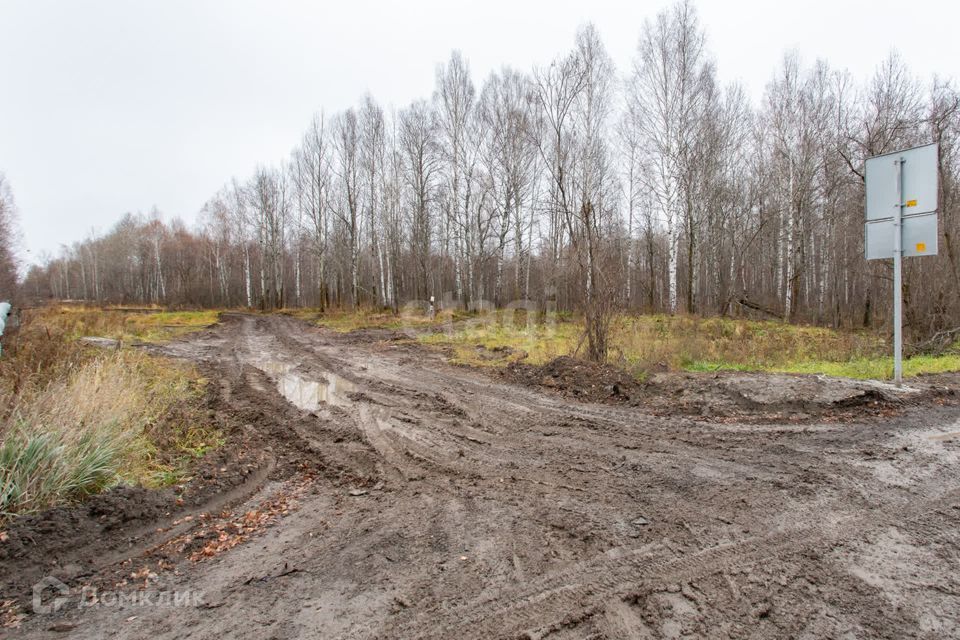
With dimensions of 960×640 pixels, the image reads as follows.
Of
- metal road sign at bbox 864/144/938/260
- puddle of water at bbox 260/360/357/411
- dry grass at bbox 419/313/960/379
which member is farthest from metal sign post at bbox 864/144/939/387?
puddle of water at bbox 260/360/357/411

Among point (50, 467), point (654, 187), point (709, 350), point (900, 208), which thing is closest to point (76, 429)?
point (50, 467)

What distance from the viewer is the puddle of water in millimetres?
7301

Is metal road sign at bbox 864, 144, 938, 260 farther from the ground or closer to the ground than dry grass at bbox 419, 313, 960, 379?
farther from the ground

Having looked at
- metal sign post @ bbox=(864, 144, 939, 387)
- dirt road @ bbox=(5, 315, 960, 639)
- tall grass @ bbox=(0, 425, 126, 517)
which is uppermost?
metal sign post @ bbox=(864, 144, 939, 387)

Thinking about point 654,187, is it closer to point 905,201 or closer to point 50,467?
point 905,201

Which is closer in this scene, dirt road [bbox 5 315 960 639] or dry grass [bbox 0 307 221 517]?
dirt road [bbox 5 315 960 639]

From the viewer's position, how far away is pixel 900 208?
7.02 m

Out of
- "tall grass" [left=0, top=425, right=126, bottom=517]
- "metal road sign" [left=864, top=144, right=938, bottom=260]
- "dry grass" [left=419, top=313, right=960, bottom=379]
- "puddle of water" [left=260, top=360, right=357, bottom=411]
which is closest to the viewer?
"tall grass" [left=0, top=425, right=126, bottom=517]

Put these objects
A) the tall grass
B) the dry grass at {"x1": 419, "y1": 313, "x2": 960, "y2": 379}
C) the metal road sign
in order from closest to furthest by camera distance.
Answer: the tall grass
the metal road sign
the dry grass at {"x1": 419, "y1": 313, "x2": 960, "y2": 379}

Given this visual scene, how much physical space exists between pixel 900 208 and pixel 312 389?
10.8 meters

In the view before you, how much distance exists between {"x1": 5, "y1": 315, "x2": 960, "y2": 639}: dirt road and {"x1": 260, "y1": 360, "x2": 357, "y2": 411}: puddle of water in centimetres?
161

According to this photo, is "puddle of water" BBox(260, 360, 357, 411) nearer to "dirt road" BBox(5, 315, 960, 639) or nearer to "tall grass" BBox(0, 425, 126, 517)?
"dirt road" BBox(5, 315, 960, 639)

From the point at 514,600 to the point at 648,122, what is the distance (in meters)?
22.9

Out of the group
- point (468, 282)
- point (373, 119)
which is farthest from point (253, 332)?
point (373, 119)
